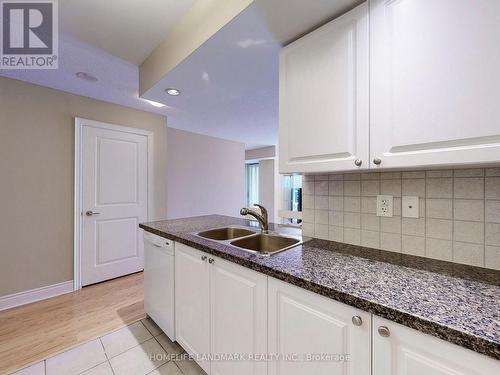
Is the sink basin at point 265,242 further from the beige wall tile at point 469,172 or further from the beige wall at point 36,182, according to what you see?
the beige wall at point 36,182

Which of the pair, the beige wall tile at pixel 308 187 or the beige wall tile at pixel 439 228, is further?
Result: the beige wall tile at pixel 308 187

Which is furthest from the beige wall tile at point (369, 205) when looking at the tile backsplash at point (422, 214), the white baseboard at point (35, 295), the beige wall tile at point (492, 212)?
the white baseboard at point (35, 295)

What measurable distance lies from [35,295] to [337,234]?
3.02m

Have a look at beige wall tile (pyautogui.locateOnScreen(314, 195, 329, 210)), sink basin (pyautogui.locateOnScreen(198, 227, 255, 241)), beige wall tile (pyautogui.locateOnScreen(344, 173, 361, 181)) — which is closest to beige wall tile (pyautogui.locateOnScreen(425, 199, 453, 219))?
beige wall tile (pyautogui.locateOnScreen(344, 173, 361, 181))

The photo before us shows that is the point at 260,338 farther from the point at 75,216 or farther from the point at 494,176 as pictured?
the point at 75,216

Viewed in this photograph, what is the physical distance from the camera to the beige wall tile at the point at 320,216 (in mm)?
1441

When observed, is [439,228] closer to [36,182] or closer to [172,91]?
[172,91]

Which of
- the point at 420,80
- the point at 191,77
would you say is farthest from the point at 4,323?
the point at 420,80

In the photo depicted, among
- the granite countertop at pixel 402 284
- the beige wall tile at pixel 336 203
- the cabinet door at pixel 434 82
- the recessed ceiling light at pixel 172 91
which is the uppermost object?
the recessed ceiling light at pixel 172 91

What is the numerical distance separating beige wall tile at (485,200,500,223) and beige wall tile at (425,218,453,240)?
0.12 meters

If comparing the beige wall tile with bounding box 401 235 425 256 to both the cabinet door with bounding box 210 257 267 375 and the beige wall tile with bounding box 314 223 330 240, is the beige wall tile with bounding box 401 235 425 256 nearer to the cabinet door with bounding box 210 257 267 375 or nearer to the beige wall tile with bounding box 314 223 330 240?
the beige wall tile with bounding box 314 223 330 240

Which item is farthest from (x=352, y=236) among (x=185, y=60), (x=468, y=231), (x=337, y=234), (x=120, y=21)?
(x=120, y=21)

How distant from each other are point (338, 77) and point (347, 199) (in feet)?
2.22

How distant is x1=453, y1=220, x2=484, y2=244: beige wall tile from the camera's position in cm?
94
